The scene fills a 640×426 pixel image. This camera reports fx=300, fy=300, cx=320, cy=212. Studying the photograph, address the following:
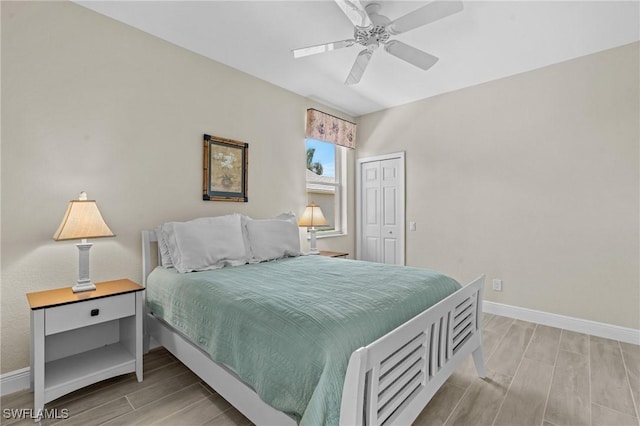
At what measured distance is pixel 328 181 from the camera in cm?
464

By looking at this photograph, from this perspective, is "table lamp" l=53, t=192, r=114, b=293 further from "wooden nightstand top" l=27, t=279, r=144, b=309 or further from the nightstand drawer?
the nightstand drawer

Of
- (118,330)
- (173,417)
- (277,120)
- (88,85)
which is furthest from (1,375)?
(277,120)

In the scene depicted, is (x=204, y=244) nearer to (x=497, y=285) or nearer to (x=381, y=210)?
(x=381, y=210)

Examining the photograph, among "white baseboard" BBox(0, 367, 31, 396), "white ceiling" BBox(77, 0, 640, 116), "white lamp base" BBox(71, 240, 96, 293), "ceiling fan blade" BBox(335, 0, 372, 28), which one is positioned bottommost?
"white baseboard" BBox(0, 367, 31, 396)

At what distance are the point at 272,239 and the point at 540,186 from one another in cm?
293

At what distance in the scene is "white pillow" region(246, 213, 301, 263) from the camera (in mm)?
2846

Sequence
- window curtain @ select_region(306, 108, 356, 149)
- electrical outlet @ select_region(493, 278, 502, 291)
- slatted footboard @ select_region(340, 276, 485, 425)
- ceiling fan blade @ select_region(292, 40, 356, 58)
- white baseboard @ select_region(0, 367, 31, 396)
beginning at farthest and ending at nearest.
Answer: window curtain @ select_region(306, 108, 356, 149), electrical outlet @ select_region(493, 278, 502, 291), ceiling fan blade @ select_region(292, 40, 356, 58), white baseboard @ select_region(0, 367, 31, 396), slatted footboard @ select_region(340, 276, 485, 425)

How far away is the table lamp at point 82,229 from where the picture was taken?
1.95m

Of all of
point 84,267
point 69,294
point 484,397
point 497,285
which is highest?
point 84,267

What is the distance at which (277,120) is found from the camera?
3.76 meters

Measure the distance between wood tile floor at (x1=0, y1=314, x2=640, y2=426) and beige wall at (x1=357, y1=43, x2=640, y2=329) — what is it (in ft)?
2.42

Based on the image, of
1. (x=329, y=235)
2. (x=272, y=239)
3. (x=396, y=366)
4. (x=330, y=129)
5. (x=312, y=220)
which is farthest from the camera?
(x=329, y=235)

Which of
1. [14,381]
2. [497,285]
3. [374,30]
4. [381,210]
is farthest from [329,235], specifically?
[14,381]

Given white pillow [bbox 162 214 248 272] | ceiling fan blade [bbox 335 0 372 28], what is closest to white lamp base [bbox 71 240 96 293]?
white pillow [bbox 162 214 248 272]
